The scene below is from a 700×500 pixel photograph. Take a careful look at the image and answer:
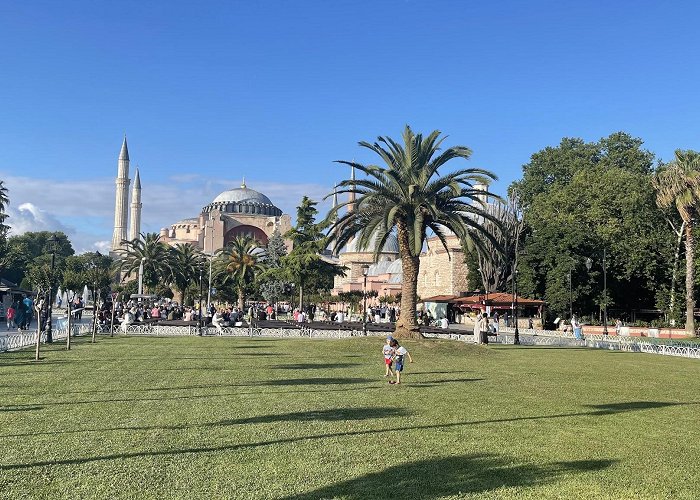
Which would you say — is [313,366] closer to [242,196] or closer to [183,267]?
[183,267]

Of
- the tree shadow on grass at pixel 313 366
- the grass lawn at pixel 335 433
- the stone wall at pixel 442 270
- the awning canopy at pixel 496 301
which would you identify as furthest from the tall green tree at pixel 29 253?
the grass lawn at pixel 335 433

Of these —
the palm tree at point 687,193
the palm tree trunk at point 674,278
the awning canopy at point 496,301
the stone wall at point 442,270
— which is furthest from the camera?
the stone wall at point 442,270

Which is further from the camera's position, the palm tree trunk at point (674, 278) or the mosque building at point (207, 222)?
the mosque building at point (207, 222)

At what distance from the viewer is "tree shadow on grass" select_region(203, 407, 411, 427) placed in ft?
27.3

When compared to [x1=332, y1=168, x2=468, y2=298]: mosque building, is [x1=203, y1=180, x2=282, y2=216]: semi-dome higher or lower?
higher

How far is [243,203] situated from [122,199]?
21.0 m

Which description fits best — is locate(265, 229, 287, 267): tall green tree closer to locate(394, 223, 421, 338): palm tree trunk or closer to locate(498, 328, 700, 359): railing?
locate(498, 328, 700, 359): railing

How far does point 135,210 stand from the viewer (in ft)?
368

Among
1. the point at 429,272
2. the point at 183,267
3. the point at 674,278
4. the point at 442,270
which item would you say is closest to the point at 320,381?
the point at 674,278

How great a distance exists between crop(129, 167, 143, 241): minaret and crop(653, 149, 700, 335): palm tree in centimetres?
9377

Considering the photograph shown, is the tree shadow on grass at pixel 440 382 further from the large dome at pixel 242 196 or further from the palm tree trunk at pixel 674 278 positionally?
the large dome at pixel 242 196

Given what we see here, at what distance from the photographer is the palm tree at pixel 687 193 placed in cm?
3341

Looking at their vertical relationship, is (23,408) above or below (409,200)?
below

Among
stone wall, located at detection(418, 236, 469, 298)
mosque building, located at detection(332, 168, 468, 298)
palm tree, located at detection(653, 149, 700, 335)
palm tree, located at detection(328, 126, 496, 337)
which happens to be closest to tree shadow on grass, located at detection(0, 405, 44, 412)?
palm tree, located at detection(328, 126, 496, 337)
